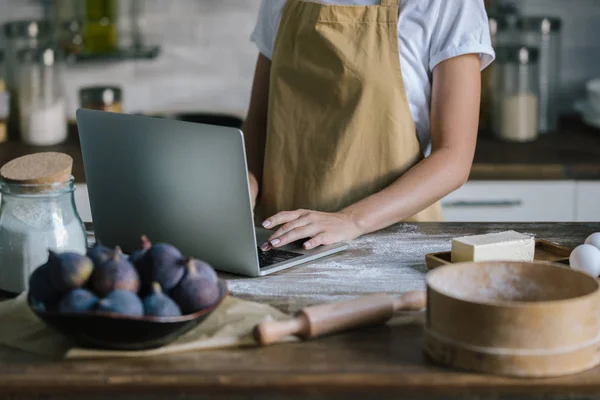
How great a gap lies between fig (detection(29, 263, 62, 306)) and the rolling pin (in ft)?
0.80

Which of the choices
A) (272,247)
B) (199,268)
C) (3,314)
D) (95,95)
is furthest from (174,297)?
(95,95)

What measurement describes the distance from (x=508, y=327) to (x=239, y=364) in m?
0.31

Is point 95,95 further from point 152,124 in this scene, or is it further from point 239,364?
point 239,364

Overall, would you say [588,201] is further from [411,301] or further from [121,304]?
[121,304]

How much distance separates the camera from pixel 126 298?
1.10m

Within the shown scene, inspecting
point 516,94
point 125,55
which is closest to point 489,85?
point 516,94

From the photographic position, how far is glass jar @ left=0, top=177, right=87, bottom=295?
4.44 feet

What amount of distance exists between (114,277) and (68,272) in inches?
2.3

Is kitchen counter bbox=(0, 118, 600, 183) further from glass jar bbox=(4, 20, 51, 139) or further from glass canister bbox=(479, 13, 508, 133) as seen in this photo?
glass jar bbox=(4, 20, 51, 139)

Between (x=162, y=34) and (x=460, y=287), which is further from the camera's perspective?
(x=162, y=34)

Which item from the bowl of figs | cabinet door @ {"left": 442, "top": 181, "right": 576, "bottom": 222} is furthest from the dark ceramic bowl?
cabinet door @ {"left": 442, "top": 181, "right": 576, "bottom": 222}

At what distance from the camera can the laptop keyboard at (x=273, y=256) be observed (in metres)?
1.50

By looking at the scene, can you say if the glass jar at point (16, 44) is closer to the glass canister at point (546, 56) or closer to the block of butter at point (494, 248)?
the glass canister at point (546, 56)

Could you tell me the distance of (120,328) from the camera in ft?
3.60
